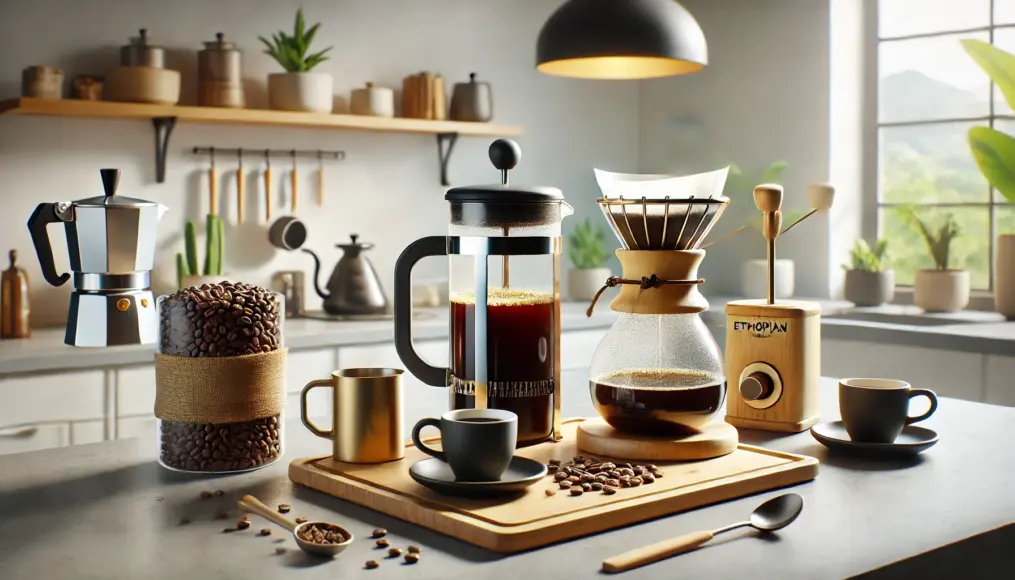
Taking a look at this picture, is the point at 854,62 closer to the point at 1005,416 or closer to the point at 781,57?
the point at 781,57

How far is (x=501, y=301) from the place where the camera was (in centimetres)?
132

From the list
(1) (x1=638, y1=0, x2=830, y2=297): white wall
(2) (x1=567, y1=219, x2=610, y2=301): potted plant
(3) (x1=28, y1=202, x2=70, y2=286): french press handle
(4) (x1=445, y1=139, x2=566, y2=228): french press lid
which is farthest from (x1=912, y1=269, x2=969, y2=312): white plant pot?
(3) (x1=28, y1=202, x2=70, y2=286): french press handle

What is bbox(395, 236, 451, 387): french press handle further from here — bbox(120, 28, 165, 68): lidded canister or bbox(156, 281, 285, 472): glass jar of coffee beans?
bbox(120, 28, 165, 68): lidded canister

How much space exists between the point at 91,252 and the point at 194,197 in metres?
1.88

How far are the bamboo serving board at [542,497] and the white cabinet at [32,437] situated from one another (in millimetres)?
1654

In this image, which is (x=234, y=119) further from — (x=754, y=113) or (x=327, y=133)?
(x=754, y=113)

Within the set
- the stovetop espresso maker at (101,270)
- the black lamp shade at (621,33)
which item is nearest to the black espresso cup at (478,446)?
the stovetop espresso maker at (101,270)

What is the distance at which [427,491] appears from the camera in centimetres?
109

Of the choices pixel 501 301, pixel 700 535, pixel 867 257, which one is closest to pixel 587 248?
pixel 867 257

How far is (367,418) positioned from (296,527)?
0.84 ft

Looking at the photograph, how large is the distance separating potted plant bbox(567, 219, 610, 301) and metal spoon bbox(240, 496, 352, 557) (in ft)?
9.78

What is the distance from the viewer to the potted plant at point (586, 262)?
4.01 meters

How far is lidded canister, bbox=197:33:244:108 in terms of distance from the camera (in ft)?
10.7

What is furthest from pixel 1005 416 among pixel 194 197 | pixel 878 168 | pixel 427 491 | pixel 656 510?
pixel 194 197
